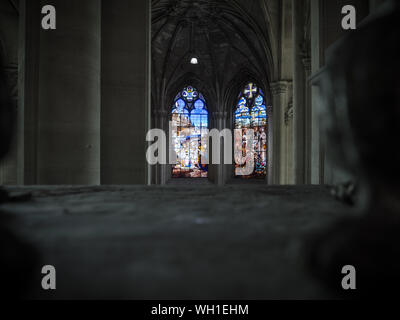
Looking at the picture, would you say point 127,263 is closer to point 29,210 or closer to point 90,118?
point 29,210

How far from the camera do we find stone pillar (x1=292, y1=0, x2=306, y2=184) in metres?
8.26

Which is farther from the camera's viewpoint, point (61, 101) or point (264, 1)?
point (264, 1)

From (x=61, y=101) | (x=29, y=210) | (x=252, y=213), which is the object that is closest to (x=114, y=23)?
(x=61, y=101)

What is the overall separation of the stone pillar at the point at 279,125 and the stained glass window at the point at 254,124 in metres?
7.04

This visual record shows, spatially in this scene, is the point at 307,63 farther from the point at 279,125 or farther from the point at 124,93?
the point at 279,125

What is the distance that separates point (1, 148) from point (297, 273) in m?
1.36

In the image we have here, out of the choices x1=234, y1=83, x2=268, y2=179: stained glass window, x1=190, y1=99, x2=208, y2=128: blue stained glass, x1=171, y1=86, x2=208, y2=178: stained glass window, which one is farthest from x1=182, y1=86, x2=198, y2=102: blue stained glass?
x1=234, y1=83, x2=268, y2=179: stained glass window

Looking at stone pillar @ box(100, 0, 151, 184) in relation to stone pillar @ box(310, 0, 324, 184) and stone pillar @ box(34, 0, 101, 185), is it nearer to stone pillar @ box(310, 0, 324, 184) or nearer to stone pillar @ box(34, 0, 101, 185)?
stone pillar @ box(34, 0, 101, 185)

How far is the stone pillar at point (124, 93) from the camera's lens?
686 centimetres

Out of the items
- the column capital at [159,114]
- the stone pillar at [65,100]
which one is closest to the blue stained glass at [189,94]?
the column capital at [159,114]

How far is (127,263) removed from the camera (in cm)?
107

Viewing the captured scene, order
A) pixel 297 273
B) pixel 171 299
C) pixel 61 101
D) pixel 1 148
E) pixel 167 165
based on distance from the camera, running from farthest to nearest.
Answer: pixel 167 165 → pixel 61 101 → pixel 1 148 → pixel 297 273 → pixel 171 299

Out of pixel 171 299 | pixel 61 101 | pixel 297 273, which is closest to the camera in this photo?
pixel 171 299

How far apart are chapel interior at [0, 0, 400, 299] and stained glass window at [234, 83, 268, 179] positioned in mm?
7016
